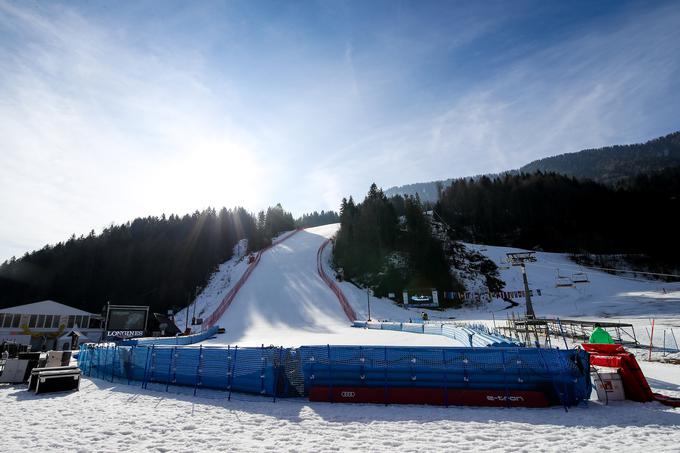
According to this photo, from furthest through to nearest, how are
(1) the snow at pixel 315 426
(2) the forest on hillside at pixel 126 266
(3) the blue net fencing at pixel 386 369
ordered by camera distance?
(2) the forest on hillside at pixel 126 266 → (3) the blue net fencing at pixel 386 369 → (1) the snow at pixel 315 426

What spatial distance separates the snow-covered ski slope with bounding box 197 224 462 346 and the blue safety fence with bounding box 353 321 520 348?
3.12 ft

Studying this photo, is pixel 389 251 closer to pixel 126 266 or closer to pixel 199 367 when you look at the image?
pixel 199 367

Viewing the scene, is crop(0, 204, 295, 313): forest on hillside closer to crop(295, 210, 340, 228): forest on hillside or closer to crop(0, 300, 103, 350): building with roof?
crop(0, 300, 103, 350): building with roof

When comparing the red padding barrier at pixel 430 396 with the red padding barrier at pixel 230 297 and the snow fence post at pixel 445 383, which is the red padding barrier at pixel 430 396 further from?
the red padding barrier at pixel 230 297

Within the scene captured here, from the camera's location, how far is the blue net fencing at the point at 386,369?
34.1 feet

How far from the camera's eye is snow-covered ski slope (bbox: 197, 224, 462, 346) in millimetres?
26734

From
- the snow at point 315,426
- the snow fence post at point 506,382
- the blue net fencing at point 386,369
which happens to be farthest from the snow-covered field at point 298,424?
the blue net fencing at point 386,369

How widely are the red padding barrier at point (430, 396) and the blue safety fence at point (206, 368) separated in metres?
1.55

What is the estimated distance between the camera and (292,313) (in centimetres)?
4266

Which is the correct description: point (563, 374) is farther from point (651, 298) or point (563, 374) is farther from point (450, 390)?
point (651, 298)

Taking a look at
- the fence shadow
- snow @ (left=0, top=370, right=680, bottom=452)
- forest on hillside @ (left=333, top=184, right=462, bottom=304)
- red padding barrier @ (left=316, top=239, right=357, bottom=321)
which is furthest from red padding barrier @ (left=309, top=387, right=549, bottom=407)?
forest on hillside @ (left=333, top=184, right=462, bottom=304)

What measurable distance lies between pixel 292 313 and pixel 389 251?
90.3 ft

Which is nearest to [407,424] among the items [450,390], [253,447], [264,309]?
[450,390]

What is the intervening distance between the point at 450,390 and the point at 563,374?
3.39 m
